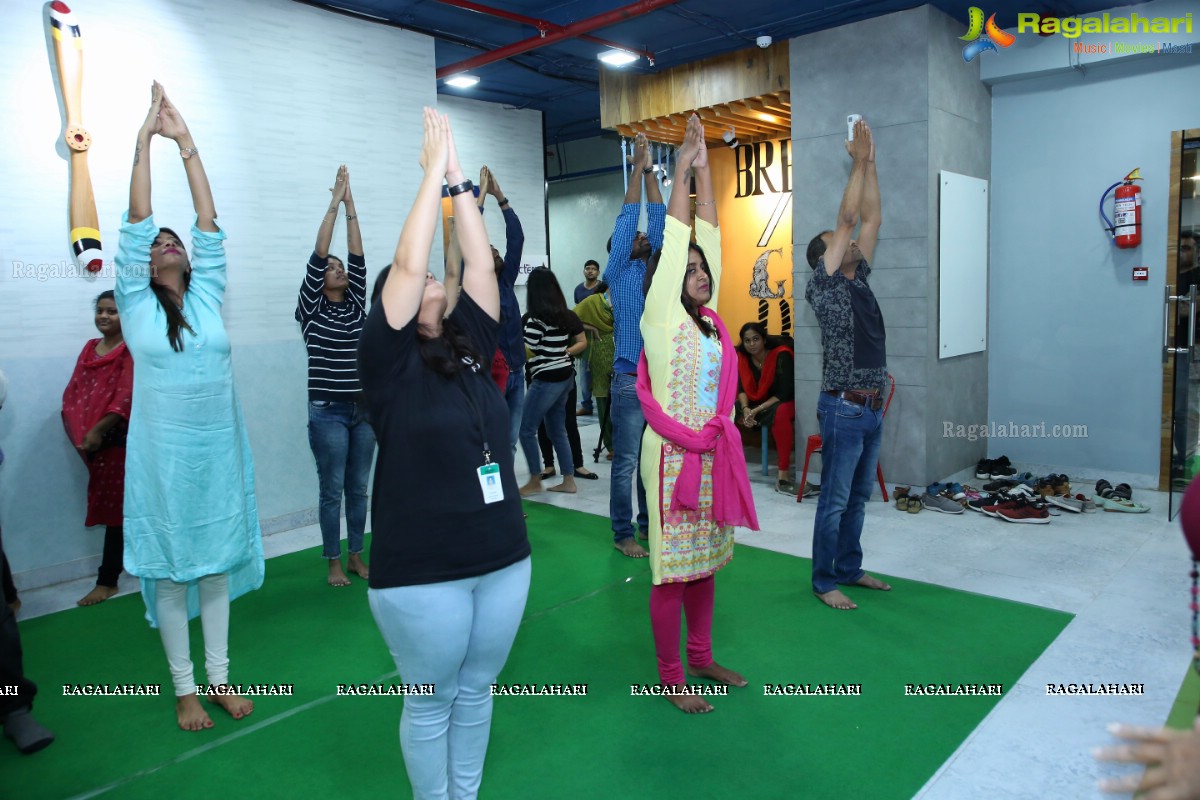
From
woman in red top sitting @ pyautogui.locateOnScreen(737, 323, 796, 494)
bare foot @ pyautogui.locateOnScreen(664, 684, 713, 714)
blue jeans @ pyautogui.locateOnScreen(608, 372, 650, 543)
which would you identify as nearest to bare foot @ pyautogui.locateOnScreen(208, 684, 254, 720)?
bare foot @ pyautogui.locateOnScreen(664, 684, 713, 714)

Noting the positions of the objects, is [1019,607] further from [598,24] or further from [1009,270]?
[598,24]

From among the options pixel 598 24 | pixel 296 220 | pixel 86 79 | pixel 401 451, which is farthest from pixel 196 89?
pixel 401 451

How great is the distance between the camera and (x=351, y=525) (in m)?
4.61

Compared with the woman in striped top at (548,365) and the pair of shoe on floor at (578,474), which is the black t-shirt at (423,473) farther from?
the pair of shoe on floor at (578,474)

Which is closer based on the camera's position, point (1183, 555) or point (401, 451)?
point (401, 451)

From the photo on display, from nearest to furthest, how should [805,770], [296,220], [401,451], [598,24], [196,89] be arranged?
1. [401,451]
2. [805,770]
3. [196,89]
4. [296,220]
5. [598,24]

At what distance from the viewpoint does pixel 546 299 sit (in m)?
5.95

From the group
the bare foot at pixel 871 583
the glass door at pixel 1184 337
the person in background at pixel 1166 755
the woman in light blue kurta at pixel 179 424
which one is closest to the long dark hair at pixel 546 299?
the bare foot at pixel 871 583

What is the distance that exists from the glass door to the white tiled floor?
0.37 metres

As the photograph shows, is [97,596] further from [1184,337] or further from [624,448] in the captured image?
[1184,337]

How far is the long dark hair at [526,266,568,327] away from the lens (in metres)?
5.94

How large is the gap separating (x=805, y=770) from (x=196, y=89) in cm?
490

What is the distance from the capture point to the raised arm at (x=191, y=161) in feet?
9.38

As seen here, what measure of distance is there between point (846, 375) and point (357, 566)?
2.81 metres
